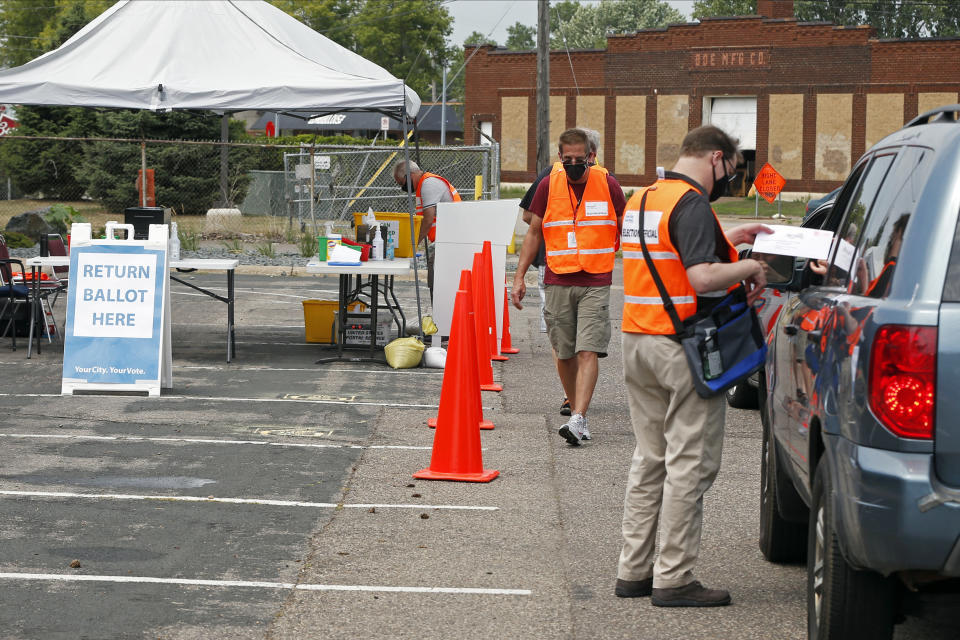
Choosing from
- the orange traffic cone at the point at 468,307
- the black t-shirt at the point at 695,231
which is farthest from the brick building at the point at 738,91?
the black t-shirt at the point at 695,231

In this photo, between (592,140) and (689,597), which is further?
(592,140)

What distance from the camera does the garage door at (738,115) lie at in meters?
52.3

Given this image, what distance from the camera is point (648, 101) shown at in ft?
175

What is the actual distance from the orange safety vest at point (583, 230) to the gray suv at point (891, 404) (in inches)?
158

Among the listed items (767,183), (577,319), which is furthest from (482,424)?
(767,183)

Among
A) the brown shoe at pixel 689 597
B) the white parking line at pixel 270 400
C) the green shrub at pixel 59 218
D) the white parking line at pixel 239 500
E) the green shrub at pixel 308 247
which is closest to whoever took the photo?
the brown shoe at pixel 689 597

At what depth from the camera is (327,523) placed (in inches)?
248

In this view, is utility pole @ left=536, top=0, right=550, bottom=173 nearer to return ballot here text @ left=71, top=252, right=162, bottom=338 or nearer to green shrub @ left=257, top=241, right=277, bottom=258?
green shrub @ left=257, top=241, right=277, bottom=258

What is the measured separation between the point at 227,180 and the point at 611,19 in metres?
76.7

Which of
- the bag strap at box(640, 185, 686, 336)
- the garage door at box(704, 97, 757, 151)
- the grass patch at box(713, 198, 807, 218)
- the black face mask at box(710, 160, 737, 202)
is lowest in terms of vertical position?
the bag strap at box(640, 185, 686, 336)

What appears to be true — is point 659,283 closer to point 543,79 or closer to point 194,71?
point 194,71

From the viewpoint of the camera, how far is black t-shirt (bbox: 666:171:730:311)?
4.81 metres

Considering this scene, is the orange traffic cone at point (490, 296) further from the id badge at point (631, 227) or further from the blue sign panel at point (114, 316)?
the id badge at point (631, 227)

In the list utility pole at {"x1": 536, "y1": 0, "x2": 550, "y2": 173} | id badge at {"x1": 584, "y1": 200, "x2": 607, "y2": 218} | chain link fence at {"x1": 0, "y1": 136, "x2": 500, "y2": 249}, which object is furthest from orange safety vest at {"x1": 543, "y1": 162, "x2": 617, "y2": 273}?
utility pole at {"x1": 536, "y1": 0, "x2": 550, "y2": 173}
